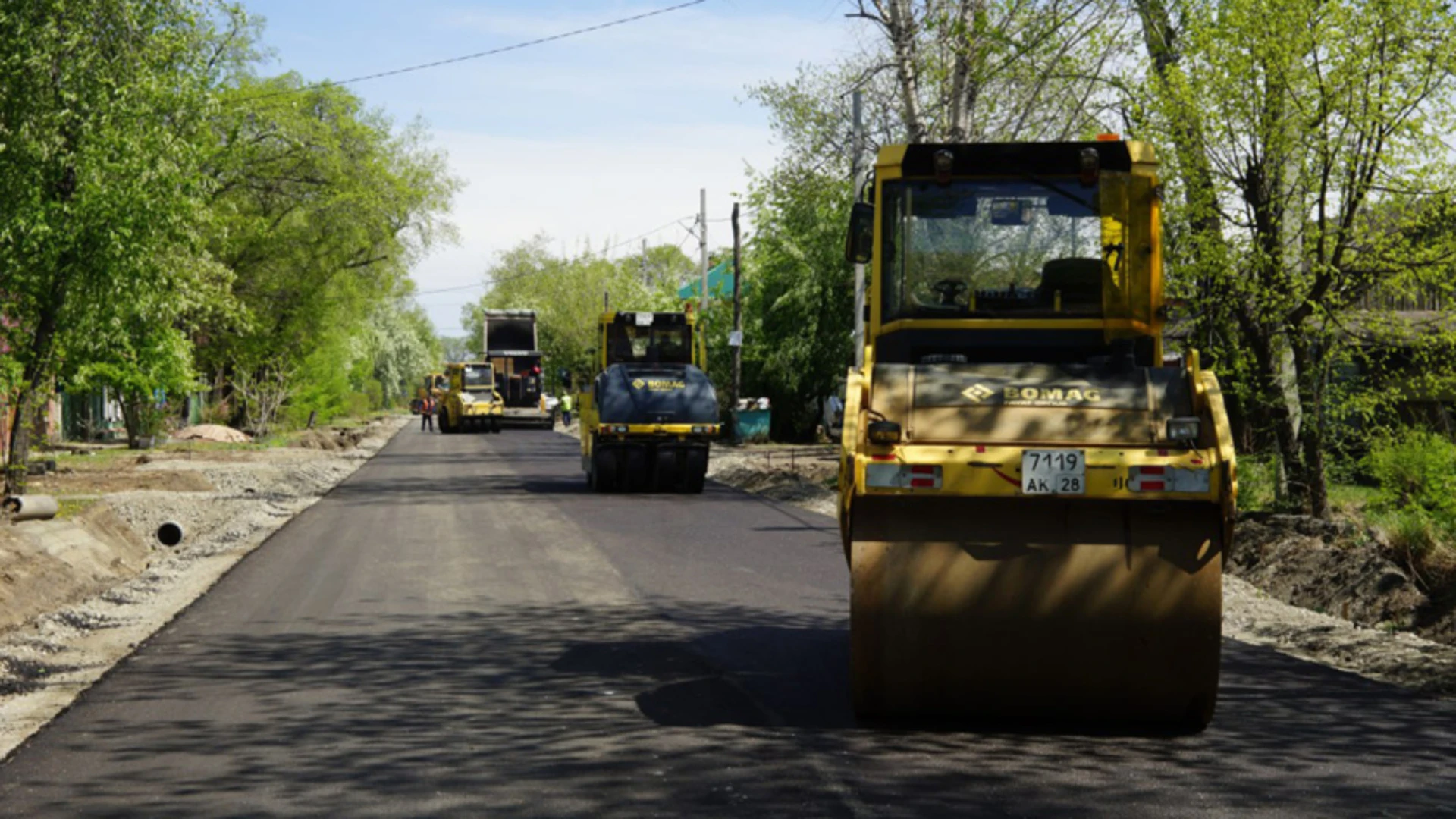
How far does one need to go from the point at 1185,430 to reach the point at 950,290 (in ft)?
7.61

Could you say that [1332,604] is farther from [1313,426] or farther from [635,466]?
A: [635,466]

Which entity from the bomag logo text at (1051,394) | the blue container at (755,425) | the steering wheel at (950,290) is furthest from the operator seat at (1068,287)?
the blue container at (755,425)

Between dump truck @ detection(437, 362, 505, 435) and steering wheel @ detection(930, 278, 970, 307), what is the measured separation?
51.3 m

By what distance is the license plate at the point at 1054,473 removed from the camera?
7.33 m

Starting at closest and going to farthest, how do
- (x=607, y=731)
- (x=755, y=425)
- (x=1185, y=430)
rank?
(x=1185, y=430)
(x=607, y=731)
(x=755, y=425)

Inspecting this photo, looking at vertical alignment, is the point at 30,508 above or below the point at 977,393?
below

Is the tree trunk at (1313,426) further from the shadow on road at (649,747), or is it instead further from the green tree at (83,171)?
the green tree at (83,171)

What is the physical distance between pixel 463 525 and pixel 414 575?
5.35m

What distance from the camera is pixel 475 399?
196ft

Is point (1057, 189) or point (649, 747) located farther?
point (1057, 189)

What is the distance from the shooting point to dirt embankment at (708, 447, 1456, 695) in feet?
32.8

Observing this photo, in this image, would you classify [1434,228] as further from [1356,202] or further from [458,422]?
[458,422]

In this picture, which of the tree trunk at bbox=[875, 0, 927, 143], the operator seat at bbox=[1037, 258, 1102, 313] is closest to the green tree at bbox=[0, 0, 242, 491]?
the tree trunk at bbox=[875, 0, 927, 143]

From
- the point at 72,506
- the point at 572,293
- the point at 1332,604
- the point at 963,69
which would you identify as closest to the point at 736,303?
the point at 963,69
